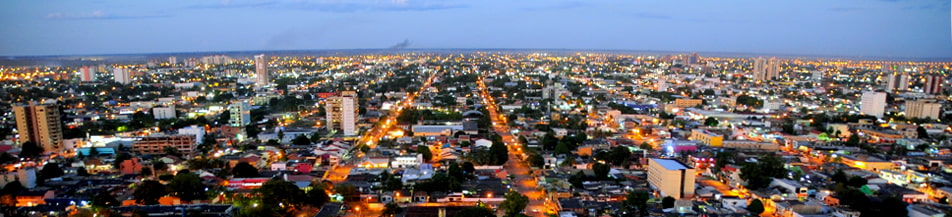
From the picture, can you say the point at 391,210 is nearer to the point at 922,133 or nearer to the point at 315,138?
the point at 315,138

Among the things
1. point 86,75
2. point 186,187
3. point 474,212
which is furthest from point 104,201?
point 86,75

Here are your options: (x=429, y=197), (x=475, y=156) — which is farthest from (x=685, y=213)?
(x=475, y=156)

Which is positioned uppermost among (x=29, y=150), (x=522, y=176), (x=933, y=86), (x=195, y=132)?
(x=933, y=86)

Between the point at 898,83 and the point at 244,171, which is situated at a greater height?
the point at 898,83

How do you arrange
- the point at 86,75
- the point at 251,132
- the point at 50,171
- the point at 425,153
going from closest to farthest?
the point at 50,171 → the point at 425,153 → the point at 251,132 → the point at 86,75

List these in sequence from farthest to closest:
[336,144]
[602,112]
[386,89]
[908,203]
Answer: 1. [386,89]
2. [602,112]
3. [336,144]
4. [908,203]

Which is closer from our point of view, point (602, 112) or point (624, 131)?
point (624, 131)

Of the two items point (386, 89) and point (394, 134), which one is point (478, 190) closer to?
point (394, 134)
